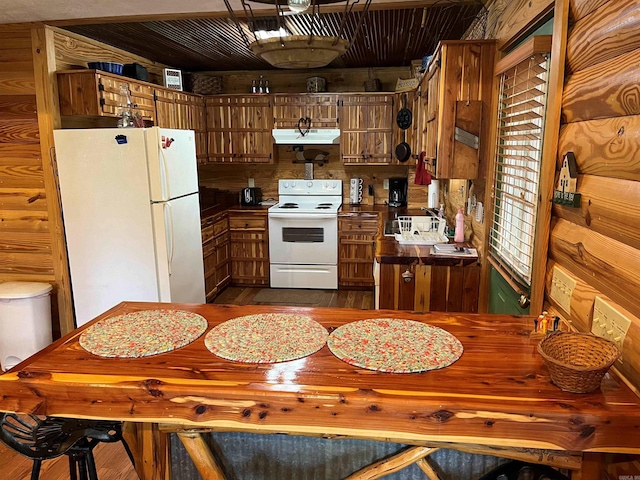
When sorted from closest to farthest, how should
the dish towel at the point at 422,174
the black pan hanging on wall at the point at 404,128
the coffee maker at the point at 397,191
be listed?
the dish towel at the point at 422,174
the black pan hanging on wall at the point at 404,128
the coffee maker at the point at 397,191

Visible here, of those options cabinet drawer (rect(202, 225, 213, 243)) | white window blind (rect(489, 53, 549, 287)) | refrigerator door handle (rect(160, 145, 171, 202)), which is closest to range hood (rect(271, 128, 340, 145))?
cabinet drawer (rect(202, 225, 213, 243))

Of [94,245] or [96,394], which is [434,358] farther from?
[94,245]

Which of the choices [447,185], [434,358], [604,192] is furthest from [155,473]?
[447,185]

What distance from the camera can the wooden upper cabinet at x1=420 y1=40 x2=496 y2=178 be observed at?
100.0 inches

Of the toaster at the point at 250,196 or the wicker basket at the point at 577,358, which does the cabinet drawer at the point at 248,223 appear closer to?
the toaster at the point at 250,196

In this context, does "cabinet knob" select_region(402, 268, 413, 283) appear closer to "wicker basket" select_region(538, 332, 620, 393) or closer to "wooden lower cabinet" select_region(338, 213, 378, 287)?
"wicker basket" select_region(538, 332, 620, 393)

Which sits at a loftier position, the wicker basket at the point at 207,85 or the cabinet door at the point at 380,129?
the wicker basket at the point at 207,85

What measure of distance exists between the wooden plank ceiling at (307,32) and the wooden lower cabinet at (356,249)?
167cm

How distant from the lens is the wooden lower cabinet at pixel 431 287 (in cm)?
284

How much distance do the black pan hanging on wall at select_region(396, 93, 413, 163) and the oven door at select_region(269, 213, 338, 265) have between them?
3.19ft

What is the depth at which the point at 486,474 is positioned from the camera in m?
1.52

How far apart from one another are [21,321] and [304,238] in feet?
8.78

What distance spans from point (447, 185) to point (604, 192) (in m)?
3.03

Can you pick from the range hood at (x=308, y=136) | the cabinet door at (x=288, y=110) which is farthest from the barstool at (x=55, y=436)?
the cabinet door at (x=288, y=110)
